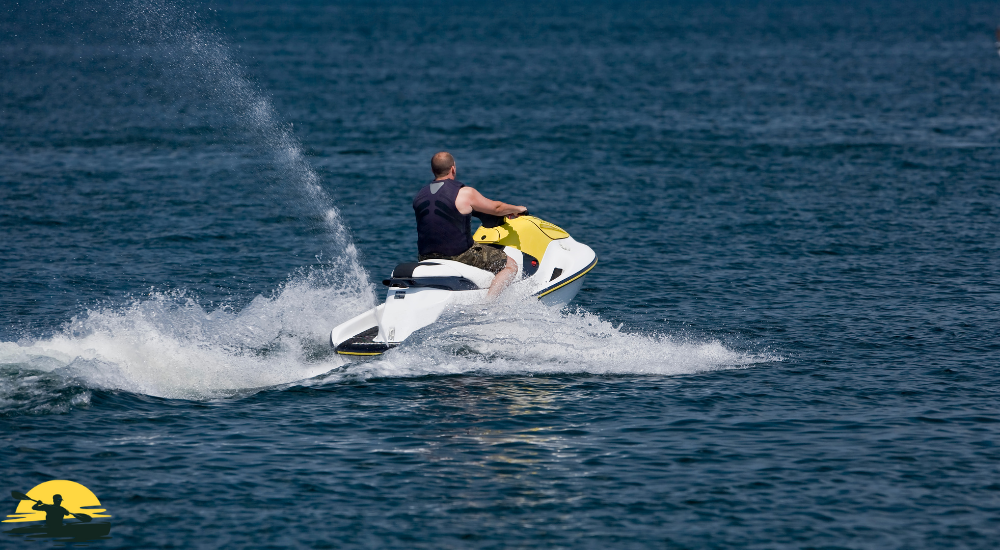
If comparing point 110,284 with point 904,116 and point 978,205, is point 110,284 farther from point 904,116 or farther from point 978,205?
point 904,116

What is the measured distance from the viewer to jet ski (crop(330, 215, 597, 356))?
1288 cm

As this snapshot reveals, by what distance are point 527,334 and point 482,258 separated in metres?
1.10

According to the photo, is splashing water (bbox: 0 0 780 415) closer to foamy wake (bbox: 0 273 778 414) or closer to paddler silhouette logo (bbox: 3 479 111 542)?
foamy wake (bbox: 0 273 778 414)

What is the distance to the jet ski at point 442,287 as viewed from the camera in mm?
12875

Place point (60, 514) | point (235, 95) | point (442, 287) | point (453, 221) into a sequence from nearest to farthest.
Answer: point (60, 514) → point (442, 287) → point (453, 221) → point (235, 95)

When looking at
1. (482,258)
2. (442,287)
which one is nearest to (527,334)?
(482,258)

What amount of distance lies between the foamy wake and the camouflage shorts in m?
0.50

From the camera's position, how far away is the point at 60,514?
922 centimetres

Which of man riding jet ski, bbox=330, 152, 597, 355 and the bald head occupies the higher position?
the bald head

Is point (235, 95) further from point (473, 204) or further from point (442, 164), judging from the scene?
point (473, 204)

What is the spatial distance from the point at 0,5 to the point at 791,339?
9747cm

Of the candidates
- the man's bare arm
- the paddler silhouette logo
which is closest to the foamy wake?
the man's bare arm

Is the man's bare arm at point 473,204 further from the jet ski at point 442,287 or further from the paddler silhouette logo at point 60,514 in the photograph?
the paddler silhouette logo at point 60,514

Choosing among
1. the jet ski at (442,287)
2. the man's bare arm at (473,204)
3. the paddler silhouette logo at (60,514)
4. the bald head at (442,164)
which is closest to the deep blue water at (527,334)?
the paddler silhouette logo at (60,514)
